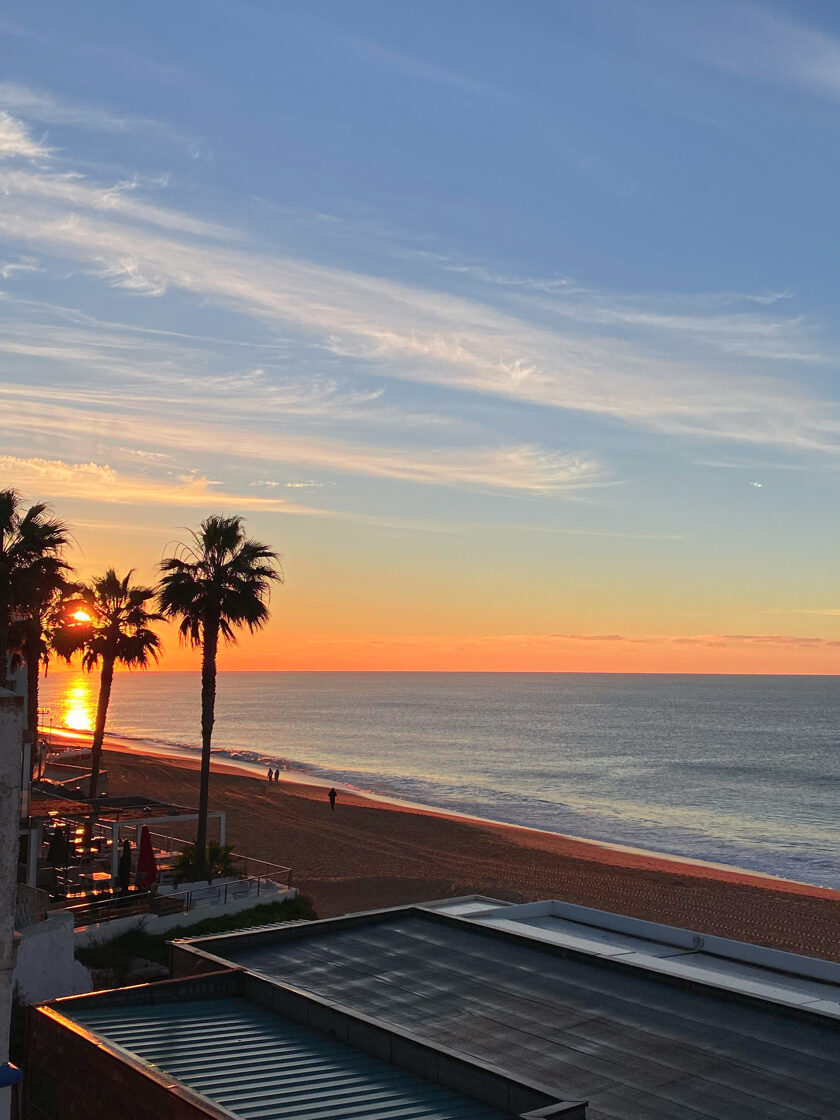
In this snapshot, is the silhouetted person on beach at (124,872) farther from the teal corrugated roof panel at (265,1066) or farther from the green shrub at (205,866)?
the teal corrugated roof panel at (265,1066)

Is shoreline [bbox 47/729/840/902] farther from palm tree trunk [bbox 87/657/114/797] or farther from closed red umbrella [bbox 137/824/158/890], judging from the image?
closed red umbrella [bbox 137/824/158/890]

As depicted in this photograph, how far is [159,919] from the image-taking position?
22.1m

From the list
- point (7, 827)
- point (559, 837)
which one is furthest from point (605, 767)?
point (7, 827)

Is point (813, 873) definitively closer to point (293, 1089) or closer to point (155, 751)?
point (293, 1089)

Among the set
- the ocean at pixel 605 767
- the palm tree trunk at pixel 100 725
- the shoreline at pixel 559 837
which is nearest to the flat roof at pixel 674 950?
the palm tree trunk at pixel 100 725

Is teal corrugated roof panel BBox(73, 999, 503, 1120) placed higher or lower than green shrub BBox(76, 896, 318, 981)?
higher

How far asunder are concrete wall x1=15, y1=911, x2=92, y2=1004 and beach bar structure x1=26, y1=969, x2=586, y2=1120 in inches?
255

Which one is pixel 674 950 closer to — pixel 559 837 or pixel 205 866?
pixel 205 866

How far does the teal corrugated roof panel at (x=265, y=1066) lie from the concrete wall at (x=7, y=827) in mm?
2301

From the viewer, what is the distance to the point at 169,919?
73.2ft

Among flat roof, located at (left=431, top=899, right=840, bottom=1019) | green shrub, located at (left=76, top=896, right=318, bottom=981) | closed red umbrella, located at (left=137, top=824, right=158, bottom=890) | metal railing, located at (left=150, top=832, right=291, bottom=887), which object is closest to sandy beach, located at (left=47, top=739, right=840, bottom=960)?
metal railing, located at (left=150, top=832, right=291, bottom=887)

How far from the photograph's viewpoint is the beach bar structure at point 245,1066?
28.6 feet

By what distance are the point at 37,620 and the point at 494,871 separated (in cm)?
2045

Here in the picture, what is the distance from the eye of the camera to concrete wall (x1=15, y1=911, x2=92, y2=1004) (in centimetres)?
1708
